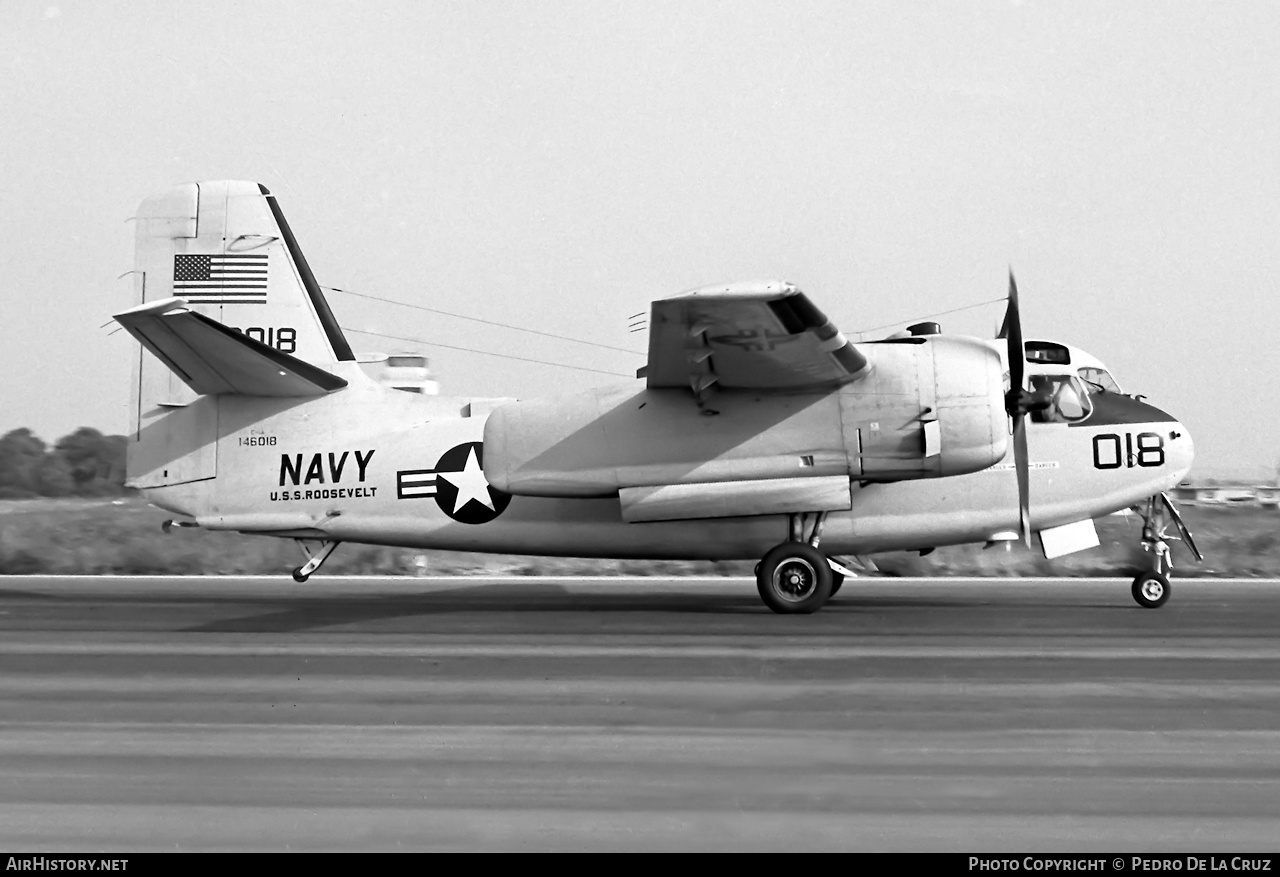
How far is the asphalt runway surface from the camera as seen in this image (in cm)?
562

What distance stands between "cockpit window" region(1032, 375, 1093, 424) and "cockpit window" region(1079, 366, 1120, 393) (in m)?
0.18

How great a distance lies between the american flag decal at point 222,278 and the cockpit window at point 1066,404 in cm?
1027

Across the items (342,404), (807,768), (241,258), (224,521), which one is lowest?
(807,768)

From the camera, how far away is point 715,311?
12.4 m

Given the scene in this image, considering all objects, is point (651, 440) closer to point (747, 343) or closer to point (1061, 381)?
point (747, 343)

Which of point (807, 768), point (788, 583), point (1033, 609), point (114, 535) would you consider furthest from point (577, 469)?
point (114, 535)

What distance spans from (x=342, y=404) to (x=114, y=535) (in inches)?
506

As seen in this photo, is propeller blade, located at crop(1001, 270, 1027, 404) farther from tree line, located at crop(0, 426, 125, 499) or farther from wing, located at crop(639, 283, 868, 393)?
tree line, located at crop(0, 426, 125, 499)

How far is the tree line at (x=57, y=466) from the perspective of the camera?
35.0m

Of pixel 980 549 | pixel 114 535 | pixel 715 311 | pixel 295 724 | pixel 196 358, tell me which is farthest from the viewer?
pixel 114 535

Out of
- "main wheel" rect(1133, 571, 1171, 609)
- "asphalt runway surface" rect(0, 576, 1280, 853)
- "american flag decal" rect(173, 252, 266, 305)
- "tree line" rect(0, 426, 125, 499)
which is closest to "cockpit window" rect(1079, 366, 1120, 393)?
"main wheel" rect(1133, 571, 1171, 609)

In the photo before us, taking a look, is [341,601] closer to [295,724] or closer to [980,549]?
[295,724]

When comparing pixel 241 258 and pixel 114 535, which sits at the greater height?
pixel 241 258

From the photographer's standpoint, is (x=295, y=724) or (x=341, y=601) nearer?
(x=295, y=724)
